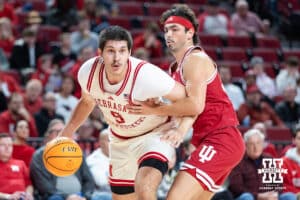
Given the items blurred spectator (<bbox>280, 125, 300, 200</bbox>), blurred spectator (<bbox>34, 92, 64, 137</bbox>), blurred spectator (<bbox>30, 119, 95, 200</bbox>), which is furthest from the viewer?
blurred spectator (<bbox>34, 92, 64, 137</bbox>)

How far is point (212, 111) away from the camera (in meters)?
6.64

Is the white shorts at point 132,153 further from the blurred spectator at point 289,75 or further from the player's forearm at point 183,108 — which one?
the blurred spectator at point 289,75

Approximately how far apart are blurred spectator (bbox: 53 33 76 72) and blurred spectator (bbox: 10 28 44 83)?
35 cm

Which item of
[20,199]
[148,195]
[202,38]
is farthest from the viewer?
[202,38]

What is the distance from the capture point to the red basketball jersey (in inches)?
261

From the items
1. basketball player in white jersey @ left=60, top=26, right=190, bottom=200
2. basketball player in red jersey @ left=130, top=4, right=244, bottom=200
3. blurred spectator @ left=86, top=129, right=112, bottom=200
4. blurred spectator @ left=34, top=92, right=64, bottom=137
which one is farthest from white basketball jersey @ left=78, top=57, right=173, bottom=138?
blurred spectator @ left=34, top=92, right=64, bottom=137

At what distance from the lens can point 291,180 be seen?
9.67 metres

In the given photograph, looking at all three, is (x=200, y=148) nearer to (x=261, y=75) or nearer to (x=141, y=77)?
(x=141, y=77)

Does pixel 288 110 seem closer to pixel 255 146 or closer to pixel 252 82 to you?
pixel 252 82

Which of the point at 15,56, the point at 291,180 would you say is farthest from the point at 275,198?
the point at 15,56

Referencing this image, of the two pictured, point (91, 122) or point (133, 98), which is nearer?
point (133, 98)

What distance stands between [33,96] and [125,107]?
5.33 meters

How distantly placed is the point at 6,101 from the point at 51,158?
16.4ft

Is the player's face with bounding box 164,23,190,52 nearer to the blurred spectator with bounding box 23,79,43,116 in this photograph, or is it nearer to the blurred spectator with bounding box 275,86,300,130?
the blurred spectator with bounding box 23,79,43,116
